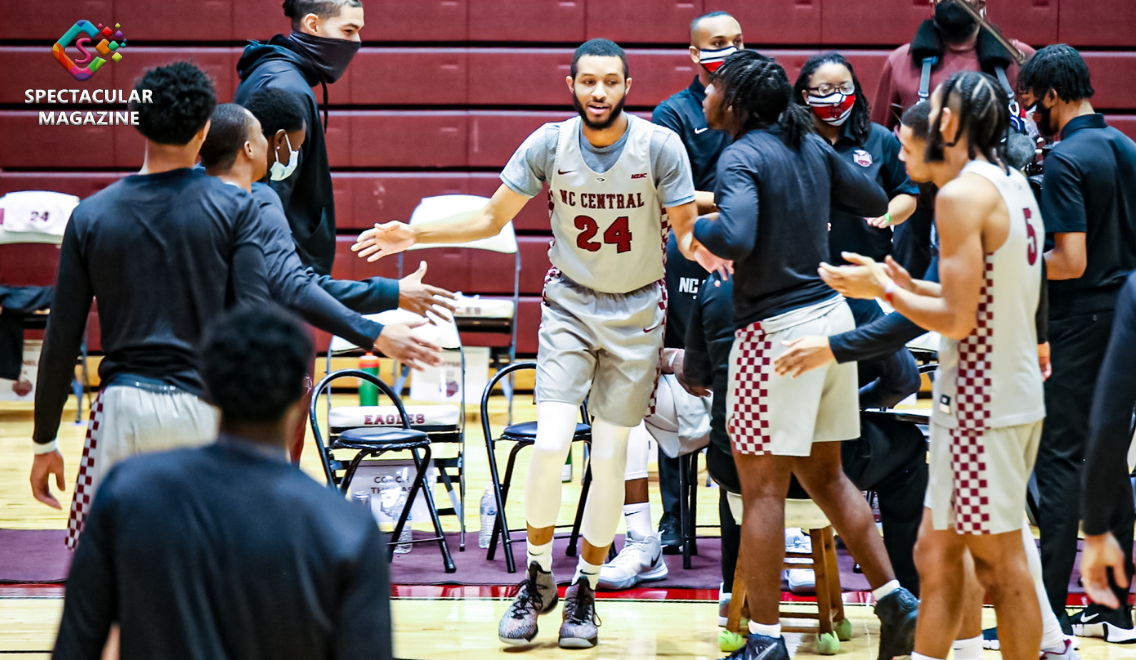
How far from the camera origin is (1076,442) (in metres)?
3.58

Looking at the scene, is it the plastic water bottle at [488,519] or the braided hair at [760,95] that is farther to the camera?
the plastic water bottle at [488,519]

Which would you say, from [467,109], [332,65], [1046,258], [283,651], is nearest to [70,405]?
[467,109]

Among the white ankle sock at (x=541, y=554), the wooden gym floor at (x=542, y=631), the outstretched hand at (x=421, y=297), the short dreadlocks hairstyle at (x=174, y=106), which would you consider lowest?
the wooden gym floor at (x=542, y=631)

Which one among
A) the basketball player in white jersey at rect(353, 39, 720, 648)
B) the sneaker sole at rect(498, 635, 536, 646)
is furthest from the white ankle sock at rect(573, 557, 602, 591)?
the sneaker sole at rect(498, 635, 536, 646)

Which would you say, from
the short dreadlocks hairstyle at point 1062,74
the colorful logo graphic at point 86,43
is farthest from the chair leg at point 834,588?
the colorful logo graphic at point 86,43

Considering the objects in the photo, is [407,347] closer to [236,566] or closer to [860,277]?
[860,277]

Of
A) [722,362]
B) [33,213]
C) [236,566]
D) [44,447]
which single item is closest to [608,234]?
[722,362]

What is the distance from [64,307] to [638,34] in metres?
6.22

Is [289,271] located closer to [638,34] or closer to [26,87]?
[638,34]

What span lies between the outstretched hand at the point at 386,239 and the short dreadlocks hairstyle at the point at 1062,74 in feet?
6.57

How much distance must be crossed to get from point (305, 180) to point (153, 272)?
1646 millimetres

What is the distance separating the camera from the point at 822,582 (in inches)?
138

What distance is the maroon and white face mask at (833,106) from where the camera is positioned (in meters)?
4.11

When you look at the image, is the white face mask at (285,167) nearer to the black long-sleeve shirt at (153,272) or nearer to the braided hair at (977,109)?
the black long-sleeve shirt at (153,272)
